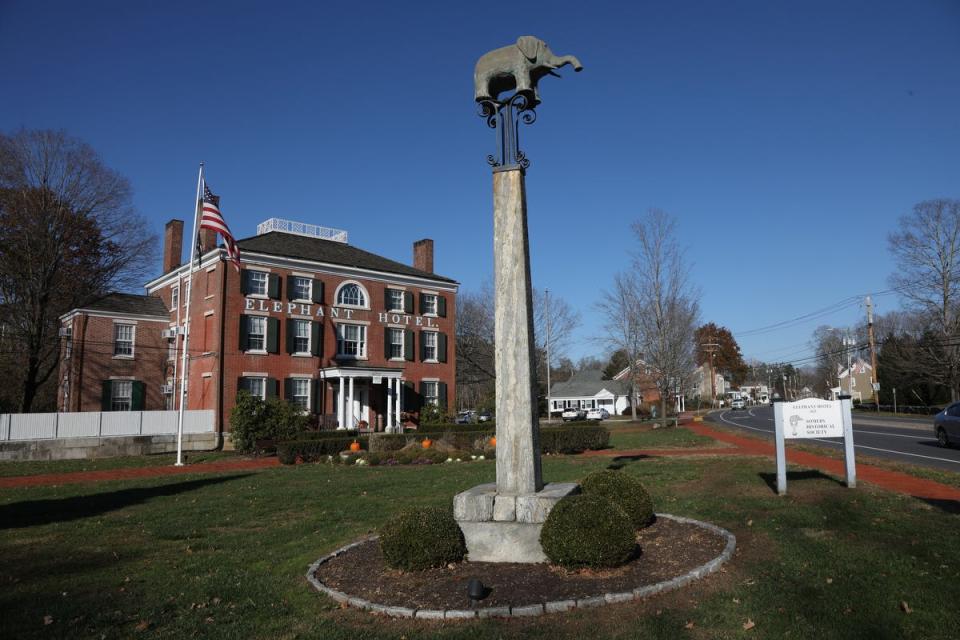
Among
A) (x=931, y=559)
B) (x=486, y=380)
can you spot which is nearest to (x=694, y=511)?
(x=931, y=559)

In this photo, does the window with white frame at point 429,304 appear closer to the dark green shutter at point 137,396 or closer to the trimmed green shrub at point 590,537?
the dark green shutter at point 137,396

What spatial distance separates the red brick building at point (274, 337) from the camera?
2981cm

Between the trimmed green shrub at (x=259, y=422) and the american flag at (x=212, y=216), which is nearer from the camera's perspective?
the american flag at (x=212, y=216)

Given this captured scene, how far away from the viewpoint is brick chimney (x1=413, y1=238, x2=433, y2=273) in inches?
1598

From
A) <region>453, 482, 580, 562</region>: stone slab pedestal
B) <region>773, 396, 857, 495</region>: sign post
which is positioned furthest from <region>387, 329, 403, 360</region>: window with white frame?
<region>453, 482, 580, 562</region>: stone slab pedestal

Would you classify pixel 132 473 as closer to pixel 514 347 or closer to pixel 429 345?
pixel 514 347

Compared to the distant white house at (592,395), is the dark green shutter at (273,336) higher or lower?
higher

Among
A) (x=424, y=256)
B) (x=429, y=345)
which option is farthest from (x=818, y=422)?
(x=424, y=256)

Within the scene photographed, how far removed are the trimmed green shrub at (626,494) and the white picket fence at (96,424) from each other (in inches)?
905

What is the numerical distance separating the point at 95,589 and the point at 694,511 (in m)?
7.65

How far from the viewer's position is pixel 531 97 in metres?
7.83

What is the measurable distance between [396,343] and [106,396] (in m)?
15.0

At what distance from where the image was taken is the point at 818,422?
10.6m

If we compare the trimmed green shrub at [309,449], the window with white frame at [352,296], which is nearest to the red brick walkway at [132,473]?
the trimmed green shrub at [309,449]
